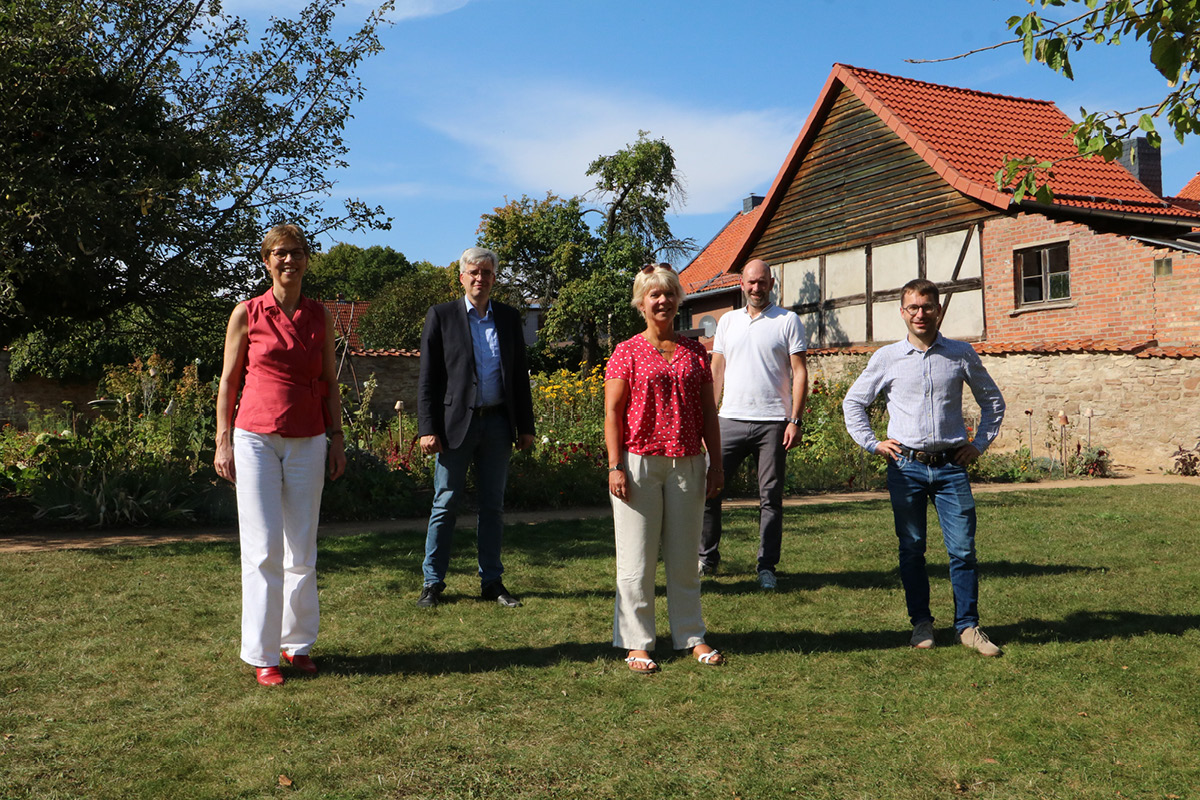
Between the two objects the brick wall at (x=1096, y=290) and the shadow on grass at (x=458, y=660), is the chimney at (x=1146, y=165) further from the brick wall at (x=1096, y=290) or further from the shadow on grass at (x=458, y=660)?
the shadow on grass at (x=458, y=660)

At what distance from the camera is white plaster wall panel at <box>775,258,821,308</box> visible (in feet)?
66.1

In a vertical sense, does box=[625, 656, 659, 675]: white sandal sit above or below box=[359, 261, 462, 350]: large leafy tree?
below

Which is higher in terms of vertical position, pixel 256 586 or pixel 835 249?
pixel 835 249

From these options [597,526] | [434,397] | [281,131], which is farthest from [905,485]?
[281,131]

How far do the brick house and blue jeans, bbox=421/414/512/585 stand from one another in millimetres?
10353

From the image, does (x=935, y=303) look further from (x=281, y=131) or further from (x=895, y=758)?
(x=281, y=131)

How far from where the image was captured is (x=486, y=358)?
18.0 ft

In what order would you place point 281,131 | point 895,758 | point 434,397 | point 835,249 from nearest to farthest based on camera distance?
point 895,758 < point 434,397 < point 281,131 < point 835,249

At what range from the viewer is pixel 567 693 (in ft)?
13.1

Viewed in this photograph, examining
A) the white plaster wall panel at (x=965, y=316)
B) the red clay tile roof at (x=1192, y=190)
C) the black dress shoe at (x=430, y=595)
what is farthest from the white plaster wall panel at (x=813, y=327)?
the black dress shoe at (x=430, y=595)

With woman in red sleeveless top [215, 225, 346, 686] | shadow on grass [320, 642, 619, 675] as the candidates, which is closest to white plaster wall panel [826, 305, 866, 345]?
shadow on grass [320, 642, 619, 675]

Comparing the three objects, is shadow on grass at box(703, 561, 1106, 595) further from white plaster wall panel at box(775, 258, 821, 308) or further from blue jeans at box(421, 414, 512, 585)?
white plaster wall panel at box(775, 258, 821, 308)

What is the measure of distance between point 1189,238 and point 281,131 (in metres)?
12.8

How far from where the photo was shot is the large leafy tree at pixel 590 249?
1155 inches
